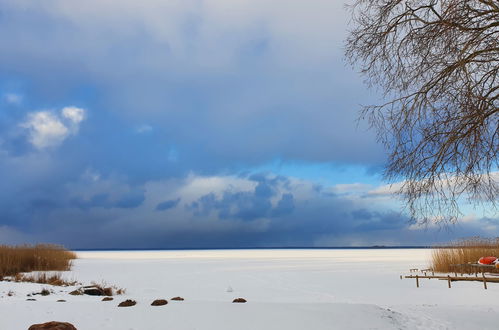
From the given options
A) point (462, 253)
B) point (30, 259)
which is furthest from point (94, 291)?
point (462, 253)

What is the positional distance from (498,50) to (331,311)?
16.1 feet

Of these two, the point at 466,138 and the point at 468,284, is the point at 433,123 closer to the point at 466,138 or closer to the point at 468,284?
the point at 466,138

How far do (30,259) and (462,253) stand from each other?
19.2m

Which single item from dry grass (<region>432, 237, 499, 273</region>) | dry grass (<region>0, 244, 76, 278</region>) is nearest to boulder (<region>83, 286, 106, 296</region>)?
dry grass (<region>0, 244, 76, 278</region>)

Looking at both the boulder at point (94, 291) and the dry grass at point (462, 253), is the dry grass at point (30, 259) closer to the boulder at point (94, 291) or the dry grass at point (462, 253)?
the boulder at point (94, 291)

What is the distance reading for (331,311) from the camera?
24.6 ft

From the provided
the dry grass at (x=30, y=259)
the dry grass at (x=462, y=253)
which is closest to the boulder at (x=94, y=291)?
the dry grass at (x=30, y=259)

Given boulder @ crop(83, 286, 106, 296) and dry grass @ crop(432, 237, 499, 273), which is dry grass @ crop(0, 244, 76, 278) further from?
dry grass @ crop(432, 237, 499, 273)

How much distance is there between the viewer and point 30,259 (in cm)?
1836

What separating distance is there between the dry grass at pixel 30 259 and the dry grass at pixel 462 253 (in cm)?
1761

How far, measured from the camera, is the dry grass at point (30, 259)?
52.4ft

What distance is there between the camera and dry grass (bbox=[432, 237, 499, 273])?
18.9 m

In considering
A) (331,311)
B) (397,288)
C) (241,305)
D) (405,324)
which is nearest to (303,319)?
(331,311)

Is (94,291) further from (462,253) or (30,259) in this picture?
(462,253)
